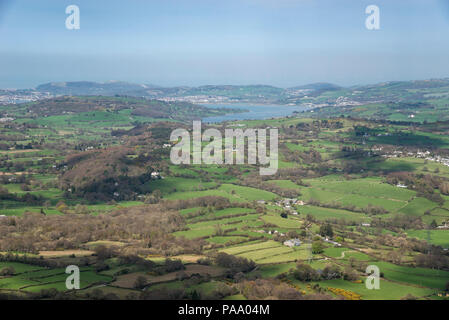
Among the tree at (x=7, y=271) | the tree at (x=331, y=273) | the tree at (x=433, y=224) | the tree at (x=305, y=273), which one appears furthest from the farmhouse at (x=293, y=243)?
the tree at (x=7, y=271)

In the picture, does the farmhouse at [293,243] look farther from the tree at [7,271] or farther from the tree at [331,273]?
the tree at [7,271]

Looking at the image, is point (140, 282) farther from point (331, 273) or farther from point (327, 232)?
point (327, 232)

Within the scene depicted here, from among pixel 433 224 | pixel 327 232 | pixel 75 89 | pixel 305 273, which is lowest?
pixel 433 224

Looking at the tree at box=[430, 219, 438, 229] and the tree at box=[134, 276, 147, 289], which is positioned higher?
the tree at box=[134, 276, 147, 289]

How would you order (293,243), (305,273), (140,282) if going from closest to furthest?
(140,282)
(305,273)
(293,243)

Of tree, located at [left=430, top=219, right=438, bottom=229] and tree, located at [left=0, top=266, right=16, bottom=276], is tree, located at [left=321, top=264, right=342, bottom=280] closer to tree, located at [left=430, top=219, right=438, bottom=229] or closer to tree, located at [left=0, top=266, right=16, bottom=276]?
tree, located at [left=430, top=219, right=438, bottom=229]

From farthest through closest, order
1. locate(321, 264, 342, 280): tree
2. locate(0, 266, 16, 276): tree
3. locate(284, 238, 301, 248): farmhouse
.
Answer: locate(284, 238, 301, 248): farmhouse < locate(321, 264, 342, 280): tree < locate(0, 266, 16, 276): tree

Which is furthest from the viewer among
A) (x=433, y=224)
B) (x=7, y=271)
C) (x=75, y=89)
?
(x=75, y=89)

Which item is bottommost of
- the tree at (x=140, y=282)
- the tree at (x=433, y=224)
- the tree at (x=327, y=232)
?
the tree at (x=433, y=224)

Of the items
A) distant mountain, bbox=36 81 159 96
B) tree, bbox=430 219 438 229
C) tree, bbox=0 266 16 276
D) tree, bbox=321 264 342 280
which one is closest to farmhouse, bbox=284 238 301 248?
tree, bbox=321 264 342 280

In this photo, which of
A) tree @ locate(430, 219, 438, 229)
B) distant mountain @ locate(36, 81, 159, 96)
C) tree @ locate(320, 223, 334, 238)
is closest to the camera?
tree @ locate(320, 223, 334, 238)

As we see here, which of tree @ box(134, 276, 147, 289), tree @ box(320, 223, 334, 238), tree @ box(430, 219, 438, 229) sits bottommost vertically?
tree @ box(430, 219, 438, 229)

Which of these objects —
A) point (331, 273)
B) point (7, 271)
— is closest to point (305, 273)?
point (331, 273)
